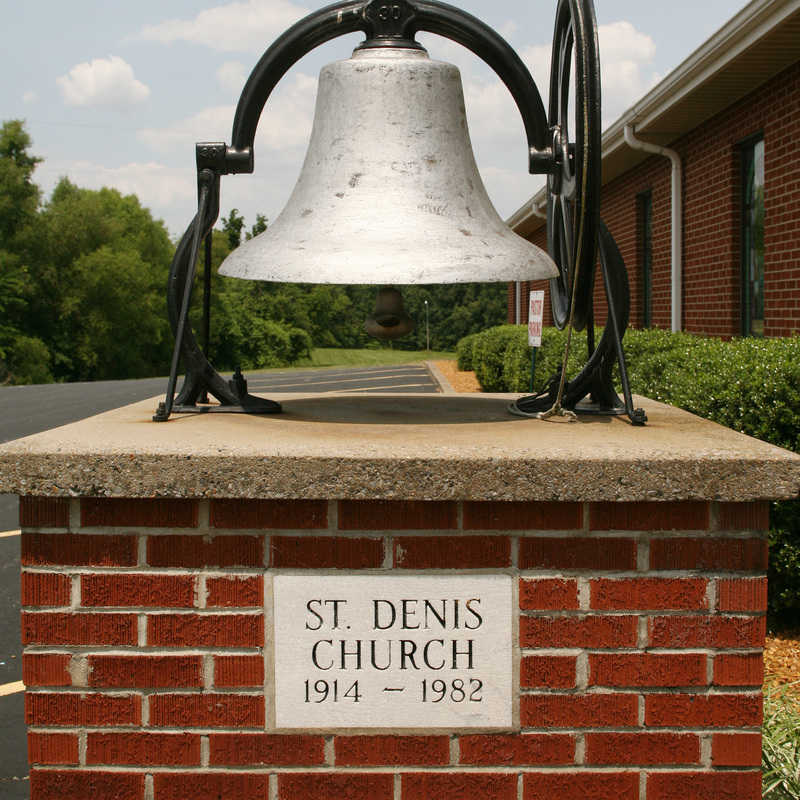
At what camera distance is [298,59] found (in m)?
2.79

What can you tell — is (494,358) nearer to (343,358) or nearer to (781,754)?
(781,754)

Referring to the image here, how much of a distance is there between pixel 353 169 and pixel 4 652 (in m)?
3.57

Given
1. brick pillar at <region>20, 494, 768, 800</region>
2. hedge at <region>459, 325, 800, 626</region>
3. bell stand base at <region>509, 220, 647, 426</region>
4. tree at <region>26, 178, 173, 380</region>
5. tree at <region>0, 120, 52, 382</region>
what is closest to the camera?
brick pillar at <region>20, 494, 768, 800</region>

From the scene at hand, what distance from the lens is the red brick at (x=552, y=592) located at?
84.9 inches

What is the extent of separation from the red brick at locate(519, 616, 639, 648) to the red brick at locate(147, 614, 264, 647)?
57 centimetres

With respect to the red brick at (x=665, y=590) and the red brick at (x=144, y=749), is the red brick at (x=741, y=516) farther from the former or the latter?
the red brick at (x=144, y=749)

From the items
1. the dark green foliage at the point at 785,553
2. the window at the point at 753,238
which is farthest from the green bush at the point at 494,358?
the dark green foliage at the point at 785,553

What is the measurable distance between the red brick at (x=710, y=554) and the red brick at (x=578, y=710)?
31 centimetres

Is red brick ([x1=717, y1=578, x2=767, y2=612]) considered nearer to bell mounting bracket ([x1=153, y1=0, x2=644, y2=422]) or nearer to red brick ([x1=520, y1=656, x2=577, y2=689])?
red brick ([x1=520, y1=656, x2=577, y2=689])

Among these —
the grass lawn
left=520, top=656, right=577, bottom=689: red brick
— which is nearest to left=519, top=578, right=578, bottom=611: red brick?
left=520, top=656, right=577, bottom=689: red brick

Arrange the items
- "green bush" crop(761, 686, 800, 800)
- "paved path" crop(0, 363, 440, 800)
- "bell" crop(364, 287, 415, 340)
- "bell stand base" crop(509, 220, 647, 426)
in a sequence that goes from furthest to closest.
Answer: "paved path" crop(0, 363, 440, 800), "green bush" crop(761, 686, 800, 800), "bell stand base" crop(509, 220, 647, 426), "bell" crop(364, 287, 415, 340)

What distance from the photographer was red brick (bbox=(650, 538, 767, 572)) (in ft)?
7.00

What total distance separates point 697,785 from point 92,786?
131 cm

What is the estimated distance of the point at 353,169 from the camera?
8.53ft
